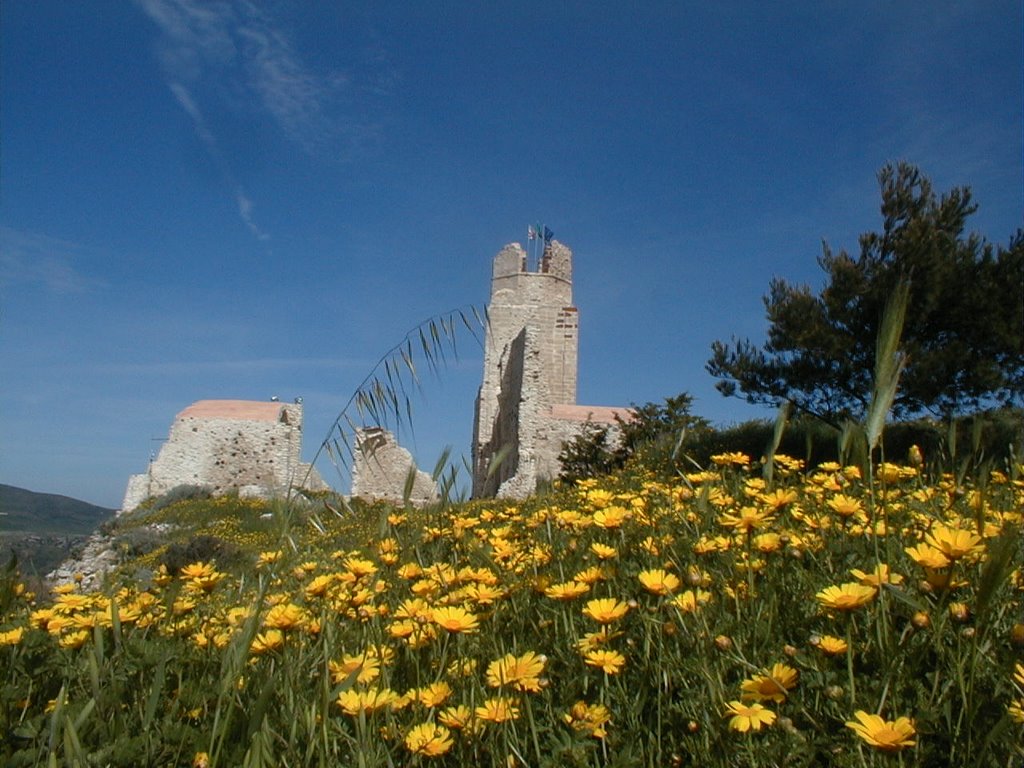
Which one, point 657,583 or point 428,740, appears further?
point 657,583

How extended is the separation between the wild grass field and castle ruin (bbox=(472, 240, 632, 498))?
1536cm

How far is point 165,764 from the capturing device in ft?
4.41

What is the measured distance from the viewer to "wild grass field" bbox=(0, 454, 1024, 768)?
1147 millimetres

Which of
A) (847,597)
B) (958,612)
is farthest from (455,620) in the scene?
(958,612)

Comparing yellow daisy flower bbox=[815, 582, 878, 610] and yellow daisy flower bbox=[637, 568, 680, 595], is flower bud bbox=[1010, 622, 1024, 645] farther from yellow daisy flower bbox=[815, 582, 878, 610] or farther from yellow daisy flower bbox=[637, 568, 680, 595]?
yellow daisy flower bbox=[637, 568, 680, 595]

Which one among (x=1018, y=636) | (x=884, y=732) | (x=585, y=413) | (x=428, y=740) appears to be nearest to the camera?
(x=884, y=732)

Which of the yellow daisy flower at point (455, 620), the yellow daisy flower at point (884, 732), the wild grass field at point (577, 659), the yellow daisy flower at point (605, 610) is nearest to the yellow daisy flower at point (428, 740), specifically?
the wild grass field at point (577, 659)

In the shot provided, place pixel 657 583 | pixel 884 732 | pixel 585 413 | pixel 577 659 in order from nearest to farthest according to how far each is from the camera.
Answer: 1. pixel 884 732
2. pixel 657 583
3. pixel 577 659
4. pixel 585 413

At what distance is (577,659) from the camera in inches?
61.9

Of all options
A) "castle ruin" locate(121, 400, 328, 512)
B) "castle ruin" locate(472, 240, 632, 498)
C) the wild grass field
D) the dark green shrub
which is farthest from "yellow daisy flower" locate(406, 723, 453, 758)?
"castle ruin" locate(121, 400, 328, 512)

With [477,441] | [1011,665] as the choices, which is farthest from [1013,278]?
[477,441]

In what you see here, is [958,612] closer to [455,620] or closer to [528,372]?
[455,620]

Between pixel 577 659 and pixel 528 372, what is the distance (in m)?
17.6

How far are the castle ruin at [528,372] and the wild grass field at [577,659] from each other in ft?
50.4
